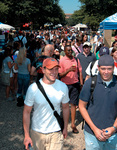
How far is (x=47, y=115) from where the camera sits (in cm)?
242

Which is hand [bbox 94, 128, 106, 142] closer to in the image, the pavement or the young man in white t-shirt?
the young man in white t-shirt

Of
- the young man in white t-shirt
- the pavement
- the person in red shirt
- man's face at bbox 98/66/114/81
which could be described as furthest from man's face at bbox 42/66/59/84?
the pavement

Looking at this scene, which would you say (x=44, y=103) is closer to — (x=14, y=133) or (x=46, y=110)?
(x=46, y=110)

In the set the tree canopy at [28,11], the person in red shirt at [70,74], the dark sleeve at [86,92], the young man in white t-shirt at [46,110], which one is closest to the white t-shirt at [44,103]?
the young man in white t-shirt at [46,110]

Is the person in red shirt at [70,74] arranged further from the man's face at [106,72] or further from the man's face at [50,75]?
the man's face at [106,72]

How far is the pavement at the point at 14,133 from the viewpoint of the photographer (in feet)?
13.2

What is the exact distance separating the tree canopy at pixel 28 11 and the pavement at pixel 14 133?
29136mm

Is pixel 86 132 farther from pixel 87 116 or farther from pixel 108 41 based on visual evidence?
pixel 108 41

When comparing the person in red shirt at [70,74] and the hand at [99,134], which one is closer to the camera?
the hand at [99,134]

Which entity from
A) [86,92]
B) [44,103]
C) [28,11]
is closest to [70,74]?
[86,92]

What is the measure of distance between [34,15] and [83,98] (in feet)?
145

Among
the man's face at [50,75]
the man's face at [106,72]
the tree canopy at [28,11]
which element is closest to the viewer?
the man's face at [106,72]

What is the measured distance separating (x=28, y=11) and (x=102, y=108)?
3962 centimetres

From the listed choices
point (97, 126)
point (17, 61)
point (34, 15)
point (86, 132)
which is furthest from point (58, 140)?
point (34, 15)
